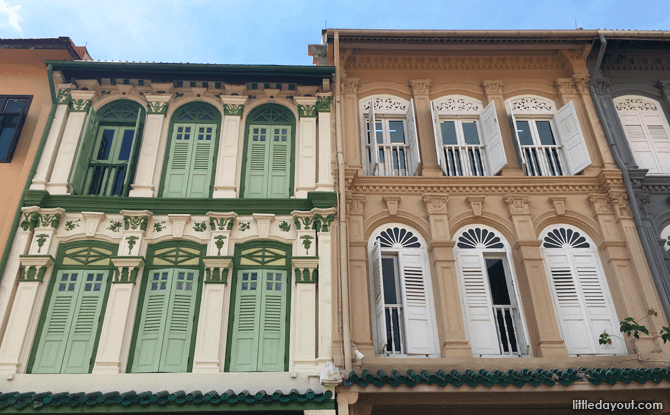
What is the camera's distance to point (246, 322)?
336 inches

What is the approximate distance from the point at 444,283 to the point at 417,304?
558mm

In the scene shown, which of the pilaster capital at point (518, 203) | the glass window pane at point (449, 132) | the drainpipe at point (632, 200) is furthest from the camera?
the glass window pane at point (449, 132)

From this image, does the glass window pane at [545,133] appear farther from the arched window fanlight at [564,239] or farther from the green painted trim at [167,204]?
the green painted trim at [167,204]

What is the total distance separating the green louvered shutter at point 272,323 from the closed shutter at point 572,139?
5.82m

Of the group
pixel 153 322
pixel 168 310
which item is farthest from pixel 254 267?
pixel 153 322

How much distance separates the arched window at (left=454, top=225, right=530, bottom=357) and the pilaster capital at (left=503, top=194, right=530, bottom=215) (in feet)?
1.70

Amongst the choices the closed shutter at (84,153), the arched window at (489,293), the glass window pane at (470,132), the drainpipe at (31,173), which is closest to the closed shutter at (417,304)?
the arched window at (489,293)

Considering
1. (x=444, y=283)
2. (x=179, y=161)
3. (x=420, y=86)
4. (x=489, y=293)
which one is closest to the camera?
(x=444, y=283)

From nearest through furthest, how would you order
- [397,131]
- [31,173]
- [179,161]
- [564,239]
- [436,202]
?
[31,173] < [564,239] < [436,202] < [179,161] < [397,131]

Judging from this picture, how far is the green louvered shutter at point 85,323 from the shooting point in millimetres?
8078

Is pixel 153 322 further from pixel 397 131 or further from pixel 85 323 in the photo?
pixel 397 131

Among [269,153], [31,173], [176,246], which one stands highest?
[269,153]

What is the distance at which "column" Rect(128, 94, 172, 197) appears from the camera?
31.7 ft

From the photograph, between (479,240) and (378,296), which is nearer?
(378,296)
